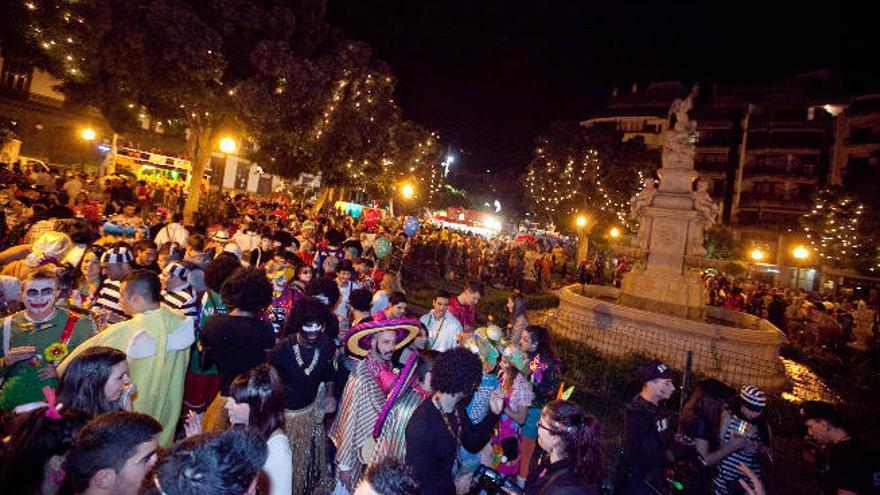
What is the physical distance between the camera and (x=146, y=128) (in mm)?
37750

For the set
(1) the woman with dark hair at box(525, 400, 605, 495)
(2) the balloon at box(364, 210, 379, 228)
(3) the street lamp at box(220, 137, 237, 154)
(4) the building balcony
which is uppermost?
(4) the building balcony

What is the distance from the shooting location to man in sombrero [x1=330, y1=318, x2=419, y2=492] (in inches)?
147

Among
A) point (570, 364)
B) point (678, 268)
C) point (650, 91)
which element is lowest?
point (570, 364)

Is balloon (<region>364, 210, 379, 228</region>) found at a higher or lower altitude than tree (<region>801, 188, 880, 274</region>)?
lower

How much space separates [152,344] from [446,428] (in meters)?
2.51

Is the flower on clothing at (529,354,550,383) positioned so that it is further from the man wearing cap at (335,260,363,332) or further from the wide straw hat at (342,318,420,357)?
the man wearing cap at (335,260,363,332)

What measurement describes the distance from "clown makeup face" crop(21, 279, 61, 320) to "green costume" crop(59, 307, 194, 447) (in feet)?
1.29

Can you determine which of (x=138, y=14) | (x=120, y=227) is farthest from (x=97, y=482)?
(x=138, y=14)

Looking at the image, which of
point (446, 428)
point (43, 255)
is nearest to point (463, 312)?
point (446, 428)

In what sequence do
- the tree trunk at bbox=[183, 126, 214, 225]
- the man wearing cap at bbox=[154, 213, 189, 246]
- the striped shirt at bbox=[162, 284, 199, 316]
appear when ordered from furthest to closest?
the tree trunk at bbox=[183, 126, 214, 225] < the man wearing cap at bbox=[154, 213, 189, 246] < the striped shirt at bbox=[162, 284, 199, 316]

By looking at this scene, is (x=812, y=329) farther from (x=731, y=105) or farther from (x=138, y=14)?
(x=731, y=105)

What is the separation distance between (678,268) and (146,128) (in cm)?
4141

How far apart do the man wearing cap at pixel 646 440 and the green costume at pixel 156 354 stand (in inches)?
151

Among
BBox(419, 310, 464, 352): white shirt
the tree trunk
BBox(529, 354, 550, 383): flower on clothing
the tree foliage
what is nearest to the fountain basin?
BBox(419, 310, 464, 352): white shirt
